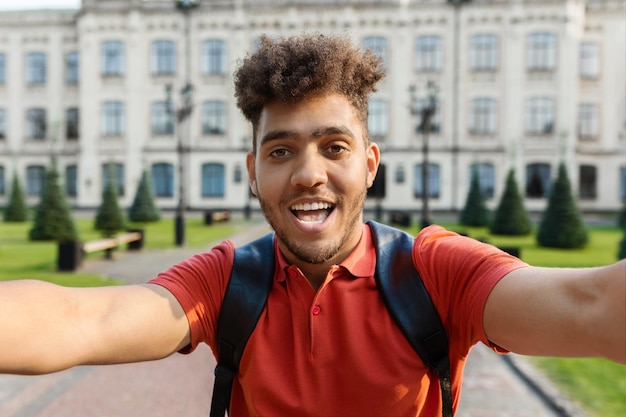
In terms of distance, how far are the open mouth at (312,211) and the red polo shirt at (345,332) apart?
17cm

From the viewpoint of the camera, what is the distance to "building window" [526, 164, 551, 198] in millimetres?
28719

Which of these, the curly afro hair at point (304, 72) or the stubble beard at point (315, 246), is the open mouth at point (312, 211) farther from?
the curly afro hair at point (304, 72)

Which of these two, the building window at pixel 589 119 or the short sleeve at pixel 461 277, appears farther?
the building window at pixel 589 119

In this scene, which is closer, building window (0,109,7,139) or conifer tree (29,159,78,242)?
conifer tree (29,159,78,242)

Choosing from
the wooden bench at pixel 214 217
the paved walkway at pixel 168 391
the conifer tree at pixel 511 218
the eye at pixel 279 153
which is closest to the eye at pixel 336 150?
the eye at pixel 279 153

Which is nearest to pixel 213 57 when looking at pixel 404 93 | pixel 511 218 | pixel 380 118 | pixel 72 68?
pixel 72 68

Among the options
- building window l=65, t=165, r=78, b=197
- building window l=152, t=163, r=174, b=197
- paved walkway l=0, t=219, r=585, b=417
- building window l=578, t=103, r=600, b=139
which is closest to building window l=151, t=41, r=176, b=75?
building window l=152, t=163, r=174, b=197

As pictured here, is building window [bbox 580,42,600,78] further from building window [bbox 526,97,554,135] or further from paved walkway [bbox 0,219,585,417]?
paved walkway [bbox 0,219,585,417]

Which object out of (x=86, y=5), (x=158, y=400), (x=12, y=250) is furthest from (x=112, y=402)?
(x=86, y=5)

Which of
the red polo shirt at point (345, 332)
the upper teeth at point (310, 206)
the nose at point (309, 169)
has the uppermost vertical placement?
the nose at point (309, 169)

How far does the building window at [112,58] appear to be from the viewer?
30531 mm

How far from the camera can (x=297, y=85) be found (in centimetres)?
153

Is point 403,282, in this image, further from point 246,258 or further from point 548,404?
point 548,404

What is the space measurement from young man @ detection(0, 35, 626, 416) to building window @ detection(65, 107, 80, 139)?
112ft
